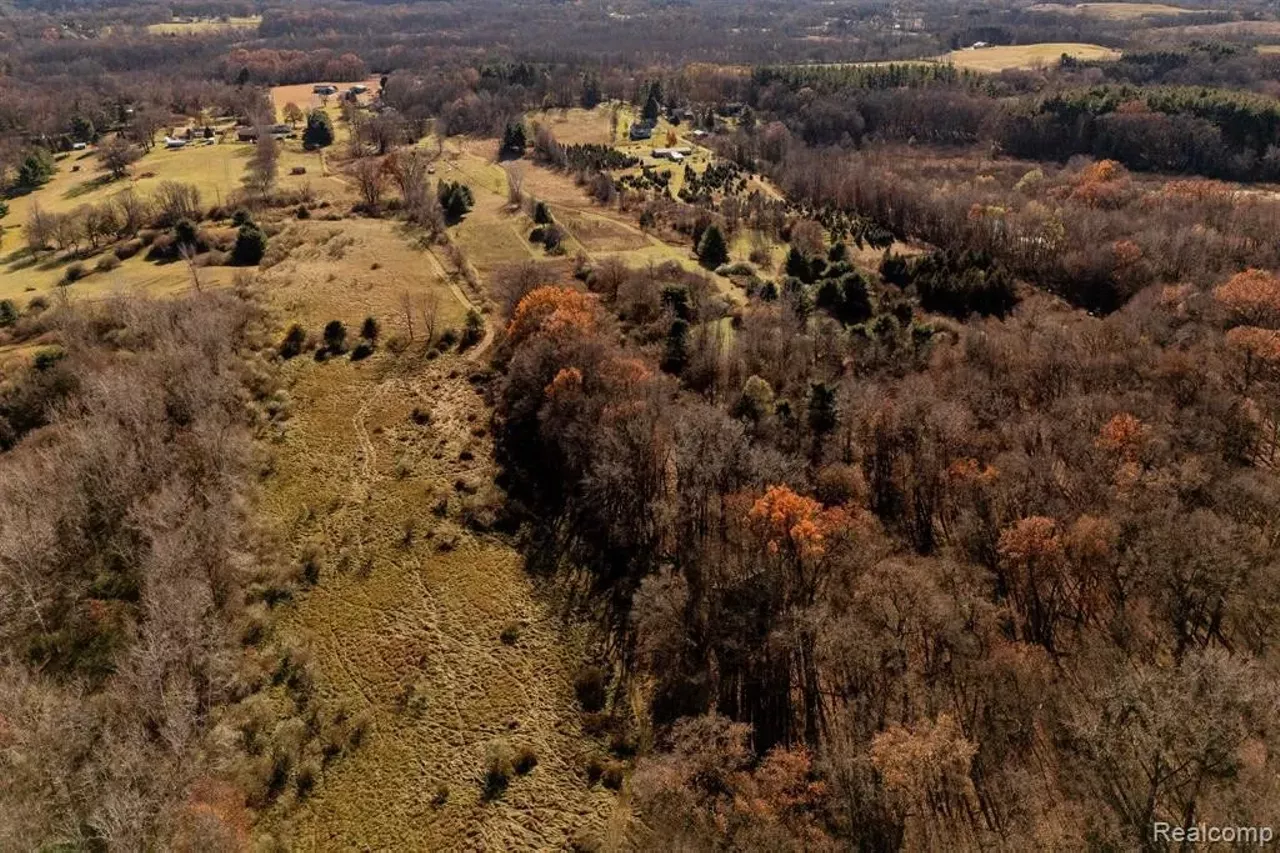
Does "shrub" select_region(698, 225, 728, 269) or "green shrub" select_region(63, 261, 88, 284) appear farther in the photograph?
"shrub" select_region(698, 225, 728, 269)

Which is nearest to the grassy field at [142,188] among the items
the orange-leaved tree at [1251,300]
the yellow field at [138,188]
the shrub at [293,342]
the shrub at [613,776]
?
the yellow field at [138,188]

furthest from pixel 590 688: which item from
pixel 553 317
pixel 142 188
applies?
pixel 142 188

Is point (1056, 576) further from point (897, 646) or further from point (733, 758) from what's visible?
point (733, 758)

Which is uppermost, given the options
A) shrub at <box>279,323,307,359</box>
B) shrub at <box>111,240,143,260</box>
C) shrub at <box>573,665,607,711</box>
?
shrub at <box>111,240,143,260</box>

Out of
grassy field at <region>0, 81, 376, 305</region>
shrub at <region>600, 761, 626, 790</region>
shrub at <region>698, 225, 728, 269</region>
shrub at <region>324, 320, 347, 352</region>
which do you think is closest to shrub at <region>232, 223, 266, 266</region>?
grassy field at <region>0, 81, 376, 305</region>

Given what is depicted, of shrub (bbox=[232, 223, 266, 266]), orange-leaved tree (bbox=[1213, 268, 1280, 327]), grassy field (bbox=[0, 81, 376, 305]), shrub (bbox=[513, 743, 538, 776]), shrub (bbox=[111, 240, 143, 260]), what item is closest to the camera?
shrub (bbox=[513, 743, 538, 776])

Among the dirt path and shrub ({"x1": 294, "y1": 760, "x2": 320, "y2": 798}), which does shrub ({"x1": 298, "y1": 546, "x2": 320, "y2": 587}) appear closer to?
the dirt path

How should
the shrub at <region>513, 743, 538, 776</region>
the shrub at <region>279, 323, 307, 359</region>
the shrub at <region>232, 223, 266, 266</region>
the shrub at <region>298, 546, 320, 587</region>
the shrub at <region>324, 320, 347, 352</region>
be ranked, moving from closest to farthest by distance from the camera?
the shrub at <region>513, 743, 538, 776</region> < the shrub at <region>298, 546, 320, 587</region> < the shrub at <region>279, 323, 307, 359</region> < the shrub at <region>324, 320, 347, 352</region> < the shrub at <region>232, 223, 266, 266</region>

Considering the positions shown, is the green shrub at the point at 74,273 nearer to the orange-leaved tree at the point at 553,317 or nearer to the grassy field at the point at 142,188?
the grassy field at the point at 142,188
